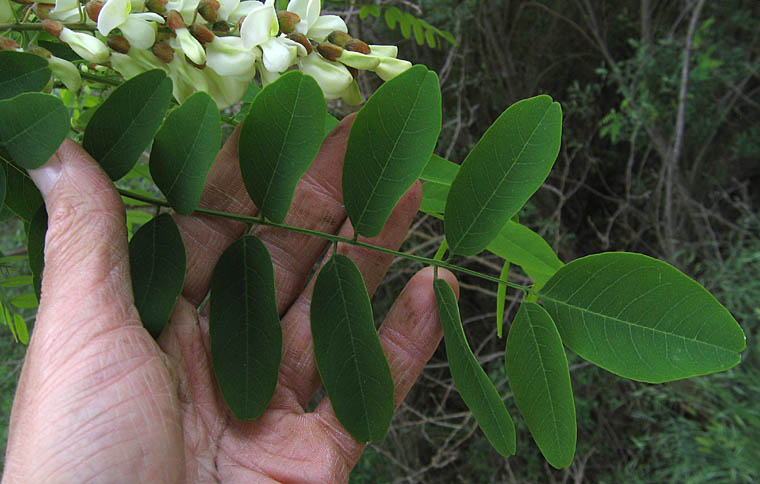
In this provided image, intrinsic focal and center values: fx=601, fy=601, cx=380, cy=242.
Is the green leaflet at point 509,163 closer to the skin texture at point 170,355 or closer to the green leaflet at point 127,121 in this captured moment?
the skin texture at point 170,355

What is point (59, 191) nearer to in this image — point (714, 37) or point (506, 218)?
point (506, 218)

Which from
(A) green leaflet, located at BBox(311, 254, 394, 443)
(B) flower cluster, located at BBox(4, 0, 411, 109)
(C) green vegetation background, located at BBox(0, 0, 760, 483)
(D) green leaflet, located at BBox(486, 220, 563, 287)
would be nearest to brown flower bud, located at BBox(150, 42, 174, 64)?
(B) flower cluster, located at BBox(4, 0, 411, 109)

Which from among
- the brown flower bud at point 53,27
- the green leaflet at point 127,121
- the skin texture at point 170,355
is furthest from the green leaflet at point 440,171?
the brown flower bud at point 53,27

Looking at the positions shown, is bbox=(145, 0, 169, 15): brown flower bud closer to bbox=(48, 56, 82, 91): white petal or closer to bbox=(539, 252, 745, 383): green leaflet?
bbox=(48, 56, 82, 91): white petal

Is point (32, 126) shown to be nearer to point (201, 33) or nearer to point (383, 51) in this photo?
point (201, 33)

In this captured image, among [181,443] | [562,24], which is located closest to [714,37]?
[562,24]

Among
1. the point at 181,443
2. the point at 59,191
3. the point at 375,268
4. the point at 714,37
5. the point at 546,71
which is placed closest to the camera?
the point at 59,191
